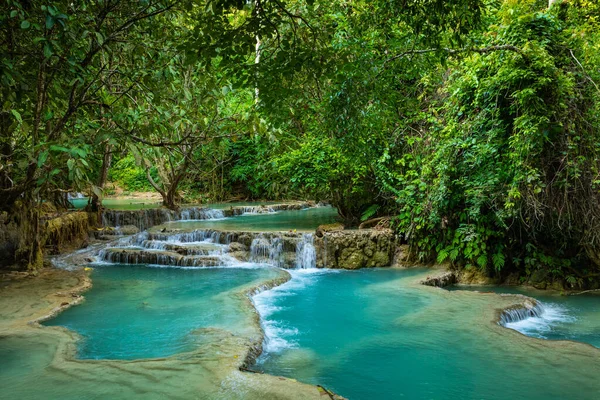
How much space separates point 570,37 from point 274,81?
266 inches

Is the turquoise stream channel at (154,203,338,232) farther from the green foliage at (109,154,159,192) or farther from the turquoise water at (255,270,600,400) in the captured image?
the green foliage at (109,154,159,192)

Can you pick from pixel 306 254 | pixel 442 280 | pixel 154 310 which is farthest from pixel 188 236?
pixel 442 280

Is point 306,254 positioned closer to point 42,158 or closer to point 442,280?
point 442,280

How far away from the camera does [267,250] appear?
1249 cm

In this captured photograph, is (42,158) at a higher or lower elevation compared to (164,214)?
higher

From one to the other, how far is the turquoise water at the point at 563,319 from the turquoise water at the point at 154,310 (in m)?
4.61

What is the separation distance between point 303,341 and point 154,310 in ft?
9.40

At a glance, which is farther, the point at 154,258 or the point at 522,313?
the point at 154,258

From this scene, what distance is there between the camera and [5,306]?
768cm

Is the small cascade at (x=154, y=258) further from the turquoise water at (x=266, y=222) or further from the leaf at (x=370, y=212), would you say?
the leaf at (x=370, y=212)

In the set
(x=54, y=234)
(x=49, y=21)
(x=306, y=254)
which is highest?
(x=49, y=21)

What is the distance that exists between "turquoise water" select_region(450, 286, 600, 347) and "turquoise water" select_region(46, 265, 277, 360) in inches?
182

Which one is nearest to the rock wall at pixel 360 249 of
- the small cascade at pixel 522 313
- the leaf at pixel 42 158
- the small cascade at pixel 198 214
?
the small cascade at pixel 522 313

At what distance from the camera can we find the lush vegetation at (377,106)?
15.0 ft
